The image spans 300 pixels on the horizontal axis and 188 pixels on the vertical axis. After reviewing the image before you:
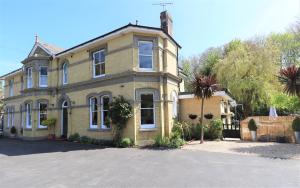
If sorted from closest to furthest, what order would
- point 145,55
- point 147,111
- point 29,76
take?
point 147,111 < point 145,55 < point 29,76

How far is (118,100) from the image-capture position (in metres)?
16.2

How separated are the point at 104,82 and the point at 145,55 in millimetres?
3522

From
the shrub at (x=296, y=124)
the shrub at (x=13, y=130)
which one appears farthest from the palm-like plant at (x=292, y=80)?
the shrub at (x=13, y=130)

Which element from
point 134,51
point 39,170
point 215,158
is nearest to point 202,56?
point 134,51

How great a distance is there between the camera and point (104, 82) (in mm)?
17969

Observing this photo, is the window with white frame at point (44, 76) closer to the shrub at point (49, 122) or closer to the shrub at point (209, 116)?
the shrub at point (49, 122)

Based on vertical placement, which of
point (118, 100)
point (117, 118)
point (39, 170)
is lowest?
point (39, 170)

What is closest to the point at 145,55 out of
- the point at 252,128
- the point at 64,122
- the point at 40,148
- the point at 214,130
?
the point at 214,130

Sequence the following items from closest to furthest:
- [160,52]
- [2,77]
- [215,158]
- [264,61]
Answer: [215,158] < [160,52] < [264,61] < [2,77]

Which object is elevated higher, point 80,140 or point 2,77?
point 2,77

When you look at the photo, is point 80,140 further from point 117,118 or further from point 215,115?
point 215,115

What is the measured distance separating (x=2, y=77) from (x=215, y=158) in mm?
28187

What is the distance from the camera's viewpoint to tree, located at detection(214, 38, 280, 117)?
2486cm

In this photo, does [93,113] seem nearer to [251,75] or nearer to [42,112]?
[42,112]
